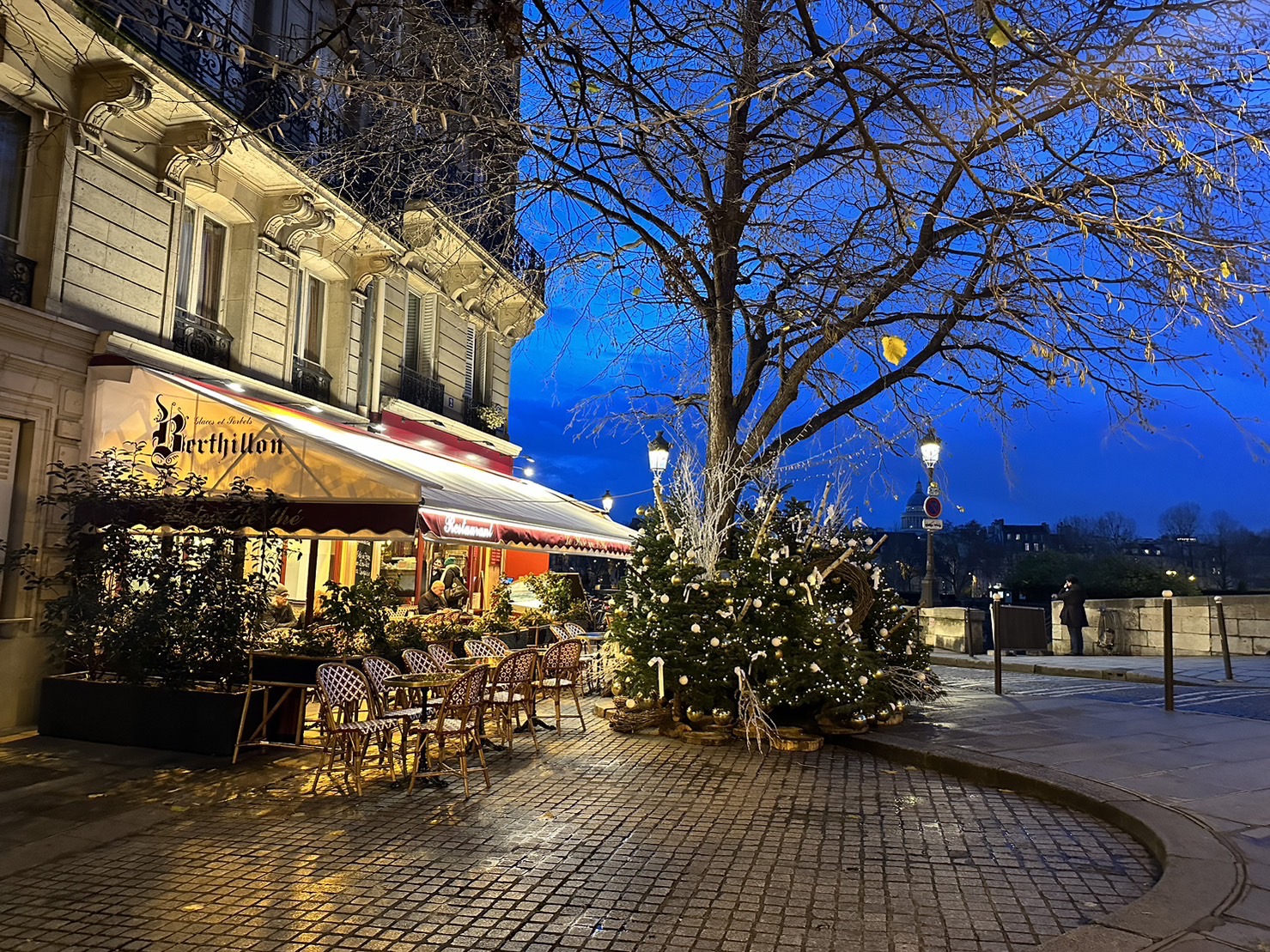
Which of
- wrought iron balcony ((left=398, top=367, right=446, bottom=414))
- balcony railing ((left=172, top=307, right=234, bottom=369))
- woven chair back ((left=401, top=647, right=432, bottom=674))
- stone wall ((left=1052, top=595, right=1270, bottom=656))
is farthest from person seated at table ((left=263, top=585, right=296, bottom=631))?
stone wall ((left=1052, top=595, right=1270, bottom=656))

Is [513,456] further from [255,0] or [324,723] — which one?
[324,723]

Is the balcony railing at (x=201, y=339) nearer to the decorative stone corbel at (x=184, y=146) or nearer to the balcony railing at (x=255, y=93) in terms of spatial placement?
the decorative stone corbel at (x=184, y=146)

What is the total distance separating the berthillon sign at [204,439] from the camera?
9.10 metres

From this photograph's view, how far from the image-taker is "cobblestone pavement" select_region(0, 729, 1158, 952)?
13.4ft

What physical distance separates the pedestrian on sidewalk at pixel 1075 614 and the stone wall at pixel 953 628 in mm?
1925

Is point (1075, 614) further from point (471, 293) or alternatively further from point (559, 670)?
point (471, 293)

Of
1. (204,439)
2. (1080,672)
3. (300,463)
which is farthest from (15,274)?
(1080,672)

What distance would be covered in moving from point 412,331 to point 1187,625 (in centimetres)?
1675

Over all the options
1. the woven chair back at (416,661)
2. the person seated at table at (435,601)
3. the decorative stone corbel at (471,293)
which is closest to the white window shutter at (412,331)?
the decorative stone corbel at (471,293)

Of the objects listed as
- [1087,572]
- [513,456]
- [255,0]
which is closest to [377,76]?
[255,0]

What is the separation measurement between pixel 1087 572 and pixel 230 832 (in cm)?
3268

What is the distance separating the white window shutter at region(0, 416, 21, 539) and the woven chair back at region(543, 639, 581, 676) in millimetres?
5685

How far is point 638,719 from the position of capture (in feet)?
30.3

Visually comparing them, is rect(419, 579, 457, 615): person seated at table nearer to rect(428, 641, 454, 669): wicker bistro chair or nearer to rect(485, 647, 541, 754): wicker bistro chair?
rect(428, 641, 454, 669): wicker bistro chair
